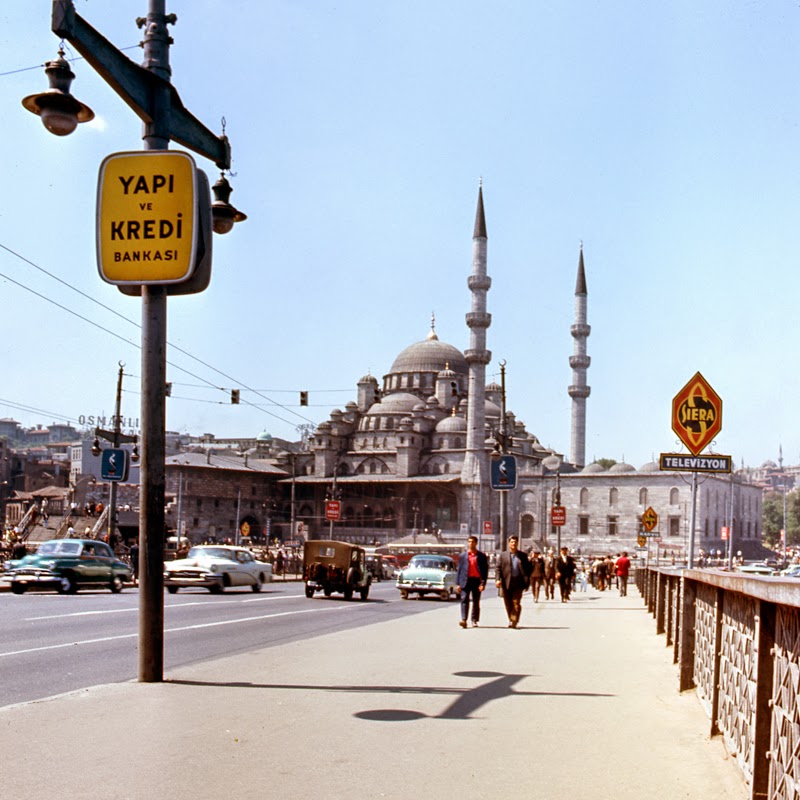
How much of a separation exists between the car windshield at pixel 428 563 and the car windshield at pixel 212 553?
17.3ft

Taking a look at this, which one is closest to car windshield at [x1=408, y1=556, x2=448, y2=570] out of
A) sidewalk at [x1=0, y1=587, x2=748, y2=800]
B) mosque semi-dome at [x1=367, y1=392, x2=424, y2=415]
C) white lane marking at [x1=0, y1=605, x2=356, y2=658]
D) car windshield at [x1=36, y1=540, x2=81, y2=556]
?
white lane marking at [x1=0, y1=605, x2=356, y2=658]

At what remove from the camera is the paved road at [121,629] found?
1011cm

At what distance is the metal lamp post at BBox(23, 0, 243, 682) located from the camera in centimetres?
848

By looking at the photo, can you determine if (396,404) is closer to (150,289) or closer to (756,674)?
(150,289)

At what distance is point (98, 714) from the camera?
7.27 metres

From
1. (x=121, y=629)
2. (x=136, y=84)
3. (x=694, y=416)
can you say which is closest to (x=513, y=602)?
(x=694, y=416)

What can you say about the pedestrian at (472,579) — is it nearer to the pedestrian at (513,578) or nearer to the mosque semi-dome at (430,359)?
the pedestrian at (513,578)

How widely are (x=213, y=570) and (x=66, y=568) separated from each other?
3.77 meters

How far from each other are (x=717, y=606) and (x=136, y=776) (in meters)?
3.87

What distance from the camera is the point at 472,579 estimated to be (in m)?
16.8

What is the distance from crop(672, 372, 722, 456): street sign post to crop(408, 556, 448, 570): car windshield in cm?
1756

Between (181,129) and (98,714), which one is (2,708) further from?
(181,129)

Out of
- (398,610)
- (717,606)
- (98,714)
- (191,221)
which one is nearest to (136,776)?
(98,714)

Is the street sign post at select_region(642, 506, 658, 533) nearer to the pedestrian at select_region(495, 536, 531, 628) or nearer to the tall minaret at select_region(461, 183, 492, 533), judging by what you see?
the pedestrian at select_region(495, 536, 531, 628)
